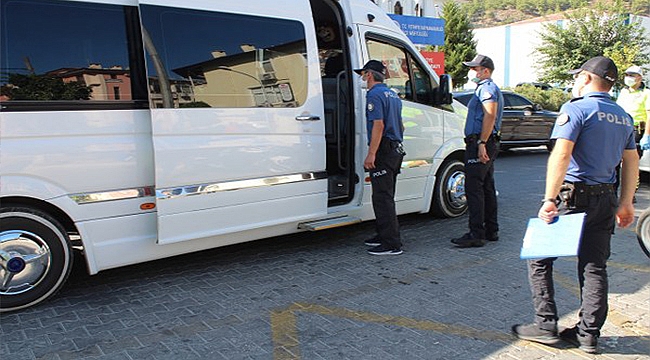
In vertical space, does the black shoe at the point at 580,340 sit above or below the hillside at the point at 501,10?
below

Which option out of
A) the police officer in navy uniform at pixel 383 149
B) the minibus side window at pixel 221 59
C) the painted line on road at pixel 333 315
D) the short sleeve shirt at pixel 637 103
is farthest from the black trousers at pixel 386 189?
the short sleeve shirt at pixel 637 103

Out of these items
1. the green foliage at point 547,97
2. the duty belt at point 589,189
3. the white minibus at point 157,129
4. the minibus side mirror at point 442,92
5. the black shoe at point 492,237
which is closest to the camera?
the duty belt at point 589,189

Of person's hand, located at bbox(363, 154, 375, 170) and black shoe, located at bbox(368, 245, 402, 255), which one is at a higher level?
person's hand, located at bbox(363, 154, 375, 170)

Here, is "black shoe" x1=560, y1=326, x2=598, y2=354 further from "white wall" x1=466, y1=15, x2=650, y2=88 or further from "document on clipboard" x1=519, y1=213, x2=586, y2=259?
"white wall" x1=466, y1=15, x2=650, y2=88

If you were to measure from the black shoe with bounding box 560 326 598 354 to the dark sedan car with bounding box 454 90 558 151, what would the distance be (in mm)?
10029

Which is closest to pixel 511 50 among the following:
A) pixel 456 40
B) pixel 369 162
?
pixel 456 40

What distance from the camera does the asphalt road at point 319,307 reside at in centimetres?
334

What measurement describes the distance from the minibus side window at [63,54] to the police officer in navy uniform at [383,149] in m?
2.15

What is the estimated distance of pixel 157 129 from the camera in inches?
159

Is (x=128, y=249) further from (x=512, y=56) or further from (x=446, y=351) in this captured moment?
(x=512, y=56)

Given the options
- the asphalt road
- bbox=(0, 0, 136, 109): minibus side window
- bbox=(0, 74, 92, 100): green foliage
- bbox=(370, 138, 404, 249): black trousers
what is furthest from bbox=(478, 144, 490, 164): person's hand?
bbox=(0, 74, 92, 100): green foliage

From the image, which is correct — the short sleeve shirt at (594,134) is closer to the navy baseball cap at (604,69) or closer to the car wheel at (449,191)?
the navy baseball cap at (604,69)

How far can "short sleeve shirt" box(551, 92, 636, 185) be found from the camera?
3.00 m

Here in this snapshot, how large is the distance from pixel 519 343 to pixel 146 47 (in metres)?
3.35
